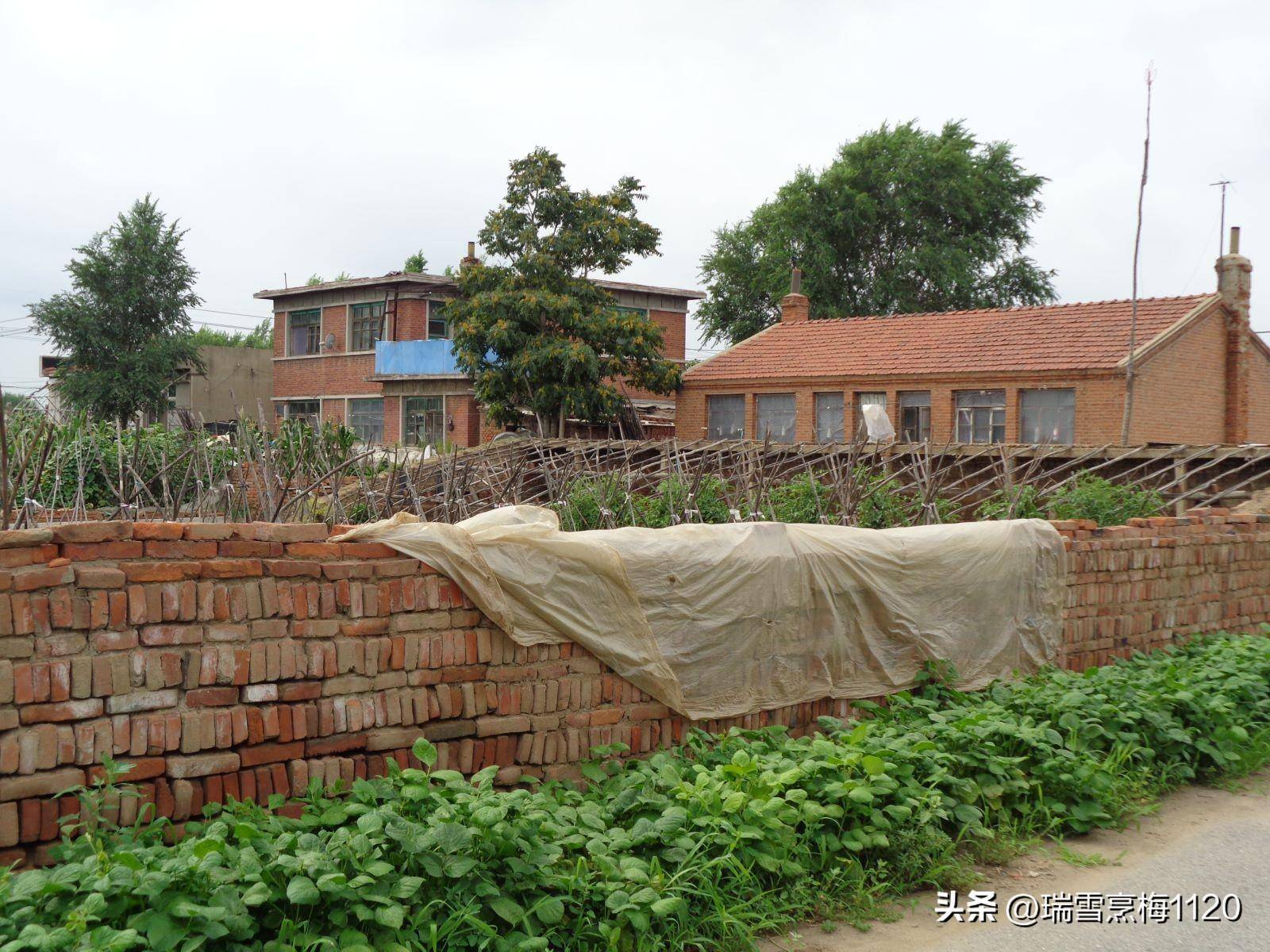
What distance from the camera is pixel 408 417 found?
3294 centimetres

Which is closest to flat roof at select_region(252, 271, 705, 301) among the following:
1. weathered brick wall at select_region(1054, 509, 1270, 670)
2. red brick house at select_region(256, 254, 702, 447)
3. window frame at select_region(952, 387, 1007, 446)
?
red brick house at select_region(256, 254, 702, 447)

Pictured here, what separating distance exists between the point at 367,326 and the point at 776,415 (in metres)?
13.7

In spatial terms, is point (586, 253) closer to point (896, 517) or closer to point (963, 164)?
point (896, 517)

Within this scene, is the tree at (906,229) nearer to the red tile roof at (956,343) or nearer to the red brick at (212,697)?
the red tile roof at (956,343)

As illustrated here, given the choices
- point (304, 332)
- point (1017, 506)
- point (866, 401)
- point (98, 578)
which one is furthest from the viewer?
point (304, 332)

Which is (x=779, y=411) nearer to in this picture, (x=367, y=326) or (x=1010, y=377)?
(x=1010, y=377)

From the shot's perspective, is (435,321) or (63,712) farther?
(435,321)

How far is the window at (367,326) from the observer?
3388 cm

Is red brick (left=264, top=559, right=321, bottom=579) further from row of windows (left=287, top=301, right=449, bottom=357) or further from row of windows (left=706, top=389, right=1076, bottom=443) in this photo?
row of windows (left=287, top=301, right=449, bottom=357)

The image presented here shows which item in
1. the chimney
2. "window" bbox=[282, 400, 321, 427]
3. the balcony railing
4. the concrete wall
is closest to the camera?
the balcony railing

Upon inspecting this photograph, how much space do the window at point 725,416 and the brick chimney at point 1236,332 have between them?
11.6 meters

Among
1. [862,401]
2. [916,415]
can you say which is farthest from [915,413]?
[862,401]

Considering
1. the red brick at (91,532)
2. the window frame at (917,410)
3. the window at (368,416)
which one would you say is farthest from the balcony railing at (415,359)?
the red brick at (91,532)

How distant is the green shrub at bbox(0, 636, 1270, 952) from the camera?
132 inches
